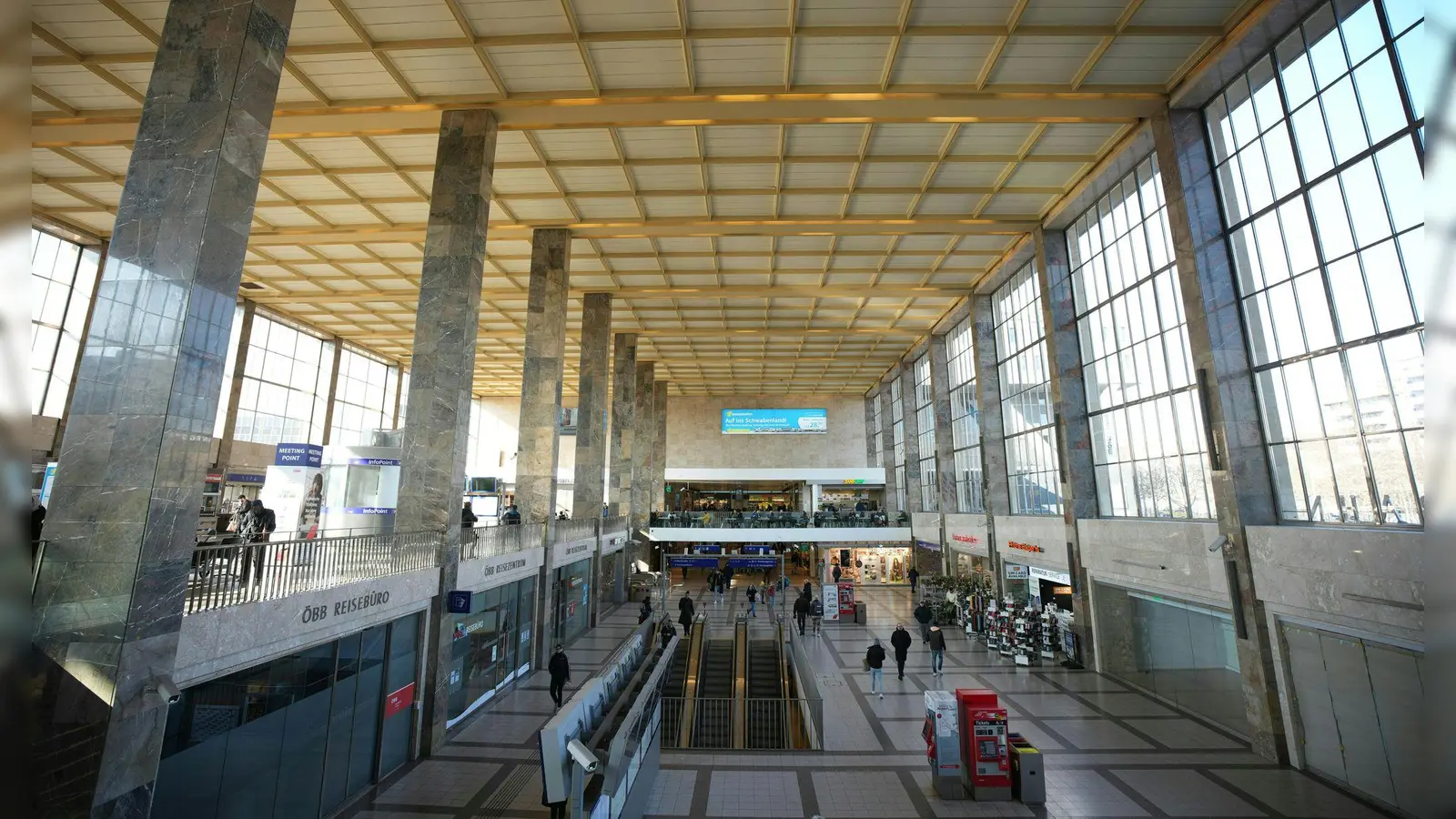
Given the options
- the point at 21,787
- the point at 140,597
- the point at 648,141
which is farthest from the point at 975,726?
the point at 648,141

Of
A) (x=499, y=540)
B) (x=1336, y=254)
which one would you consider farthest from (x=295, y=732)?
(x=1336, y=254)

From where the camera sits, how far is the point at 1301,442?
12.7 m

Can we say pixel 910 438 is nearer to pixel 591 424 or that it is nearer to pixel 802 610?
pixel 802 610

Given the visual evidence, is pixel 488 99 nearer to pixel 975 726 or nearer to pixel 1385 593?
pixel 975 726

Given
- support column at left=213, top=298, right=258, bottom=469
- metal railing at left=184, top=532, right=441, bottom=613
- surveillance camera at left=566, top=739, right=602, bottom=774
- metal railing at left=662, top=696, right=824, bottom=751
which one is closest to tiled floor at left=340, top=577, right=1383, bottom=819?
metal railing at left=662, top=696, right=824, bottom=751

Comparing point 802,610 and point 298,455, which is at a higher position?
point 298,455

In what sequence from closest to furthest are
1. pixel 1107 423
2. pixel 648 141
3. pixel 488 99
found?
pixel 488 99 → pixel 648 141 → pixel 1107 423

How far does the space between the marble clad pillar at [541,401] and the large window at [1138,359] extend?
16.0 m

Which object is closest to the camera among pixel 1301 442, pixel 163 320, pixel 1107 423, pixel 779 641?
pixel 163 320

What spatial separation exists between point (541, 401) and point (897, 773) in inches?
563

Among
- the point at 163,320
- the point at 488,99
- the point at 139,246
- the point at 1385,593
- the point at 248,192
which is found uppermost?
the point at 488,99

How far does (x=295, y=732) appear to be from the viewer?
32.3ft

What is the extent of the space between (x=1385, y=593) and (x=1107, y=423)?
31.6 ft

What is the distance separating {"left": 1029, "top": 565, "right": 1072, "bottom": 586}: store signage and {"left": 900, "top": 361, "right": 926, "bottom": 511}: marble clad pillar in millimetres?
16138
